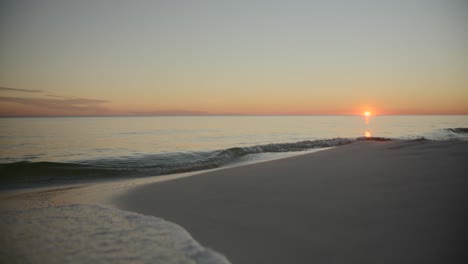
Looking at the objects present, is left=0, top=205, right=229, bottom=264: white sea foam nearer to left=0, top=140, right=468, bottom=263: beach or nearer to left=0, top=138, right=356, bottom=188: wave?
left=0, top=140, right=468, bottom=263: beach

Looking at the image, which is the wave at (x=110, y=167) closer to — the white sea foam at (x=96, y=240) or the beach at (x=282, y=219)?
the beach at (x=282, y=219)

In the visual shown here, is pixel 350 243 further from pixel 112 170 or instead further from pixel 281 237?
pixel 112 170

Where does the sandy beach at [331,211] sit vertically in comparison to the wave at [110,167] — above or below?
above

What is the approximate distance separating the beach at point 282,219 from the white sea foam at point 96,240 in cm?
2

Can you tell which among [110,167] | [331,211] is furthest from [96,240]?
[110,167]

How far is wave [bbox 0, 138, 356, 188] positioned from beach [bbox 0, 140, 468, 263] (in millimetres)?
3675

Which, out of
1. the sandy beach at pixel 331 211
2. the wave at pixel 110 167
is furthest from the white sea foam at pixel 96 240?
the wave at pixel 110 167

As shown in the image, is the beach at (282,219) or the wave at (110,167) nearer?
the beach at (282,219)

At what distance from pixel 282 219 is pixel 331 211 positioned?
2.64 feet

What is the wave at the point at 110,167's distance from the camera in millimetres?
10488

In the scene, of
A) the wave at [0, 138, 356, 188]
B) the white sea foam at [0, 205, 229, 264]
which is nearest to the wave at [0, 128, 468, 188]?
the wave at [0, 138, 356, 188]

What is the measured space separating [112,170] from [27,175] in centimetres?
298

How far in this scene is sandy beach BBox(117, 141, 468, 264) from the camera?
3102 millimetres

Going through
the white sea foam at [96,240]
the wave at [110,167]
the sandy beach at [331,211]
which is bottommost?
the wave at [110,167]
